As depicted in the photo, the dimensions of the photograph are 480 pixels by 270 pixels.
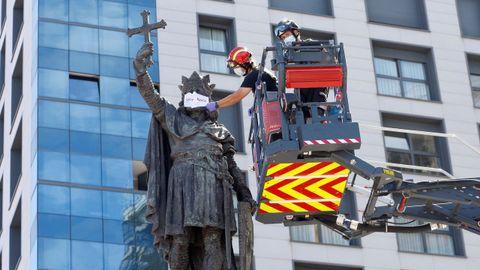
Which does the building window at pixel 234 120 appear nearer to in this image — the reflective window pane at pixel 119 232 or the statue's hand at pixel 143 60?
the reflective window pane at pixel 119 232

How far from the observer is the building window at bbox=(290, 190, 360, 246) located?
176ft

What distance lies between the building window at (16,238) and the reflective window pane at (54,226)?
3175 millimetres

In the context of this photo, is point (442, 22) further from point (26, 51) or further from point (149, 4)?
point (26, 51)

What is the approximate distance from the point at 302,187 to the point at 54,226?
23723 mm

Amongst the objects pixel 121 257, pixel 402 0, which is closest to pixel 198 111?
pixel 121 257

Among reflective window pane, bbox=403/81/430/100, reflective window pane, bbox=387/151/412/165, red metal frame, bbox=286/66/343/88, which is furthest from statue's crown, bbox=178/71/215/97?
reflective window pane, bbox=403/81/430/100

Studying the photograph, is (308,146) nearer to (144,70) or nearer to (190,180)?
(190,180)

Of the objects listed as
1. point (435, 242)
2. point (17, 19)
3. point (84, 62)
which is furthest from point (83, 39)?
point (435, 242)

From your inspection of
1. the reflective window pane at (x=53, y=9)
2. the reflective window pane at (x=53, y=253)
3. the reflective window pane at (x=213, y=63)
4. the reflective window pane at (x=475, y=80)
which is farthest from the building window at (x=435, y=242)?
the reflective window pane at (x=53, y=9)

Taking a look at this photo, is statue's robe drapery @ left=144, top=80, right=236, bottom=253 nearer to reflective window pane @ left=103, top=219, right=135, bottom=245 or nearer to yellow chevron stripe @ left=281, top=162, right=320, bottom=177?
yellow chevron stripe @ left=281, top=162, right=320, bottom=177

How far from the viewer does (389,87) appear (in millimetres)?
58312

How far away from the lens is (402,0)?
6066 cm

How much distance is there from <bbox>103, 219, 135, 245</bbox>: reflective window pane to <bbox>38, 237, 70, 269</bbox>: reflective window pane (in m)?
1.41

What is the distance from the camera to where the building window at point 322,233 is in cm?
5359
